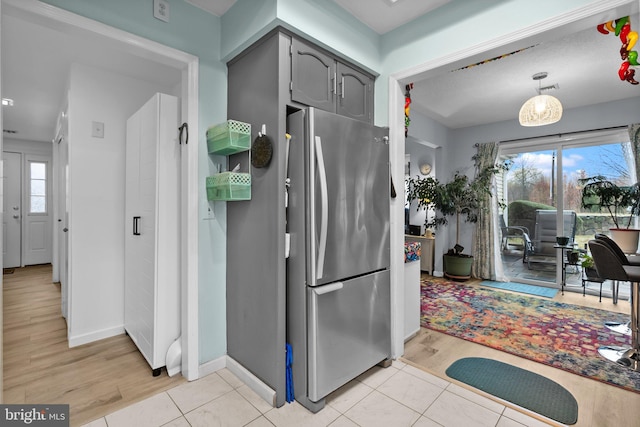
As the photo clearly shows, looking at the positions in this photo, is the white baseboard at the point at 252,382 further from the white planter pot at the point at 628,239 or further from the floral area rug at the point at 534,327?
the white planter pot at the point at 628,239

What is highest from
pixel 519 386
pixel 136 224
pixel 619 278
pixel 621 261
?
pixel 136 224

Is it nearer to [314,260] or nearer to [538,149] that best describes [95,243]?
[314,260]

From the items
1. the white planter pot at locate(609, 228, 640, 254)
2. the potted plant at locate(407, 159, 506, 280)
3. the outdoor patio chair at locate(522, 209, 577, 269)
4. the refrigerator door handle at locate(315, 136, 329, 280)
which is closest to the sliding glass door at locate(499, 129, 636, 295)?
the outdoor patio chair at locate(522, 209, 577, 269)

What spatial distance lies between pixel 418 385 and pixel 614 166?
4376 millimetres

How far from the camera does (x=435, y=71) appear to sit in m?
2.22

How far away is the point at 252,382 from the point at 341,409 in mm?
620

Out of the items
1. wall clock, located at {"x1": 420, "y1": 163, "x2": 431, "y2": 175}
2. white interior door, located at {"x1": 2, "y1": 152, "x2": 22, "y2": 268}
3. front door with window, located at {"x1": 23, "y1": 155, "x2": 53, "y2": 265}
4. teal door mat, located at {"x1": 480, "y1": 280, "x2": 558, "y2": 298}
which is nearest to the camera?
teal door mat, located at {"x1": 480, "y1": 280, "x2": 558, "y2": 298}

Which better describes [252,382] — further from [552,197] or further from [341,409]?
[552,197]

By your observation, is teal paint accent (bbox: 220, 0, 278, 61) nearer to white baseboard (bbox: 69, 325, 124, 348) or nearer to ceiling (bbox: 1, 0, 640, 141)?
ceiling (bbox: 1, 0, 640, 141)

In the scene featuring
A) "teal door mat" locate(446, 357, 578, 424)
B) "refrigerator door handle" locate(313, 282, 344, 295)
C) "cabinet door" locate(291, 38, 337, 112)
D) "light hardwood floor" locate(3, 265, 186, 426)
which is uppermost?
"cabinet door" locate(291, 38, 337, 112)

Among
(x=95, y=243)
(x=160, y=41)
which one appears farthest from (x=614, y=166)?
(x=95, y=243)

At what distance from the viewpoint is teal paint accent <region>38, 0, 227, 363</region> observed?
209 cm

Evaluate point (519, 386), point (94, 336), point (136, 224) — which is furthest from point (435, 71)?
point (94, 336)

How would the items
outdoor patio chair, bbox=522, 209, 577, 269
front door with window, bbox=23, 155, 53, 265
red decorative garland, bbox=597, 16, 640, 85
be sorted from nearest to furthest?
red decorative garland, bbox=597, 16, 640, 85 < outdoor patio chair, bbox=522, 209, 577, 269 < front door with window, bbox=23, 155, 53, 265
